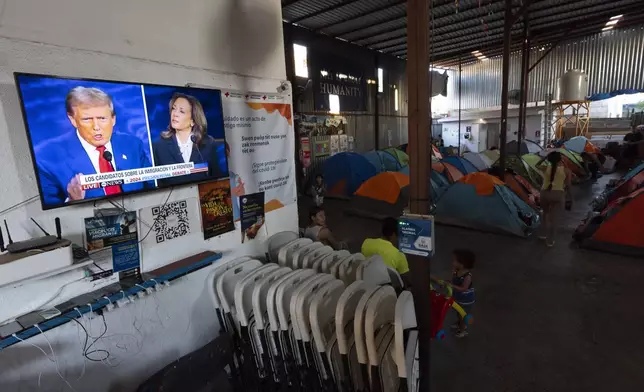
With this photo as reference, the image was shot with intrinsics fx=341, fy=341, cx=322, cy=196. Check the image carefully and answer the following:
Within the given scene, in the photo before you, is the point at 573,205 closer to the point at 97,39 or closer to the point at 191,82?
the point at 191,82

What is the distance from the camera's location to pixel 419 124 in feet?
6.01

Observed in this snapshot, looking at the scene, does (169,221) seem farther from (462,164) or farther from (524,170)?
(524,170)

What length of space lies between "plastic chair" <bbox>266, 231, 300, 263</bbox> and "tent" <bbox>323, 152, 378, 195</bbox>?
18.3ft

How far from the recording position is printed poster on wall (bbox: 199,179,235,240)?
233 centimetres

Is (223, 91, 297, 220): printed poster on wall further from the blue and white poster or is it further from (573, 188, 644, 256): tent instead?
(573, 188, 644, 256): tent

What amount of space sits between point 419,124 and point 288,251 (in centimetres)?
132

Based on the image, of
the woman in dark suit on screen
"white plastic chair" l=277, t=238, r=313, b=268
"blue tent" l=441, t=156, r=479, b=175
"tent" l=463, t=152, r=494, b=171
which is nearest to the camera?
the woman in dark suit on screen

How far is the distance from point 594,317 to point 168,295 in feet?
11.5

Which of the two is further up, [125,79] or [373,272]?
[125,79]

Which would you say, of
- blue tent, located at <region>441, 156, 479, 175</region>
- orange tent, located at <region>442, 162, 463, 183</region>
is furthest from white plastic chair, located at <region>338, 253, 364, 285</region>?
blue tent, located at <region>441, 156, 479, 175</region>

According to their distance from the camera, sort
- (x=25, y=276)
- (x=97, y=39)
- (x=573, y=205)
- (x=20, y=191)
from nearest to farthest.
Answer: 1. (x=25, y=276)
2. (x=20, y=191)
3. (x=97, y=39)
4. (x=573, y=205)

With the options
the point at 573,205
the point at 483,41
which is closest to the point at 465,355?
the point at 573,205

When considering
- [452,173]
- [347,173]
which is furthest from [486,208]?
[347,173]

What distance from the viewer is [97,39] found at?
5.79ft
